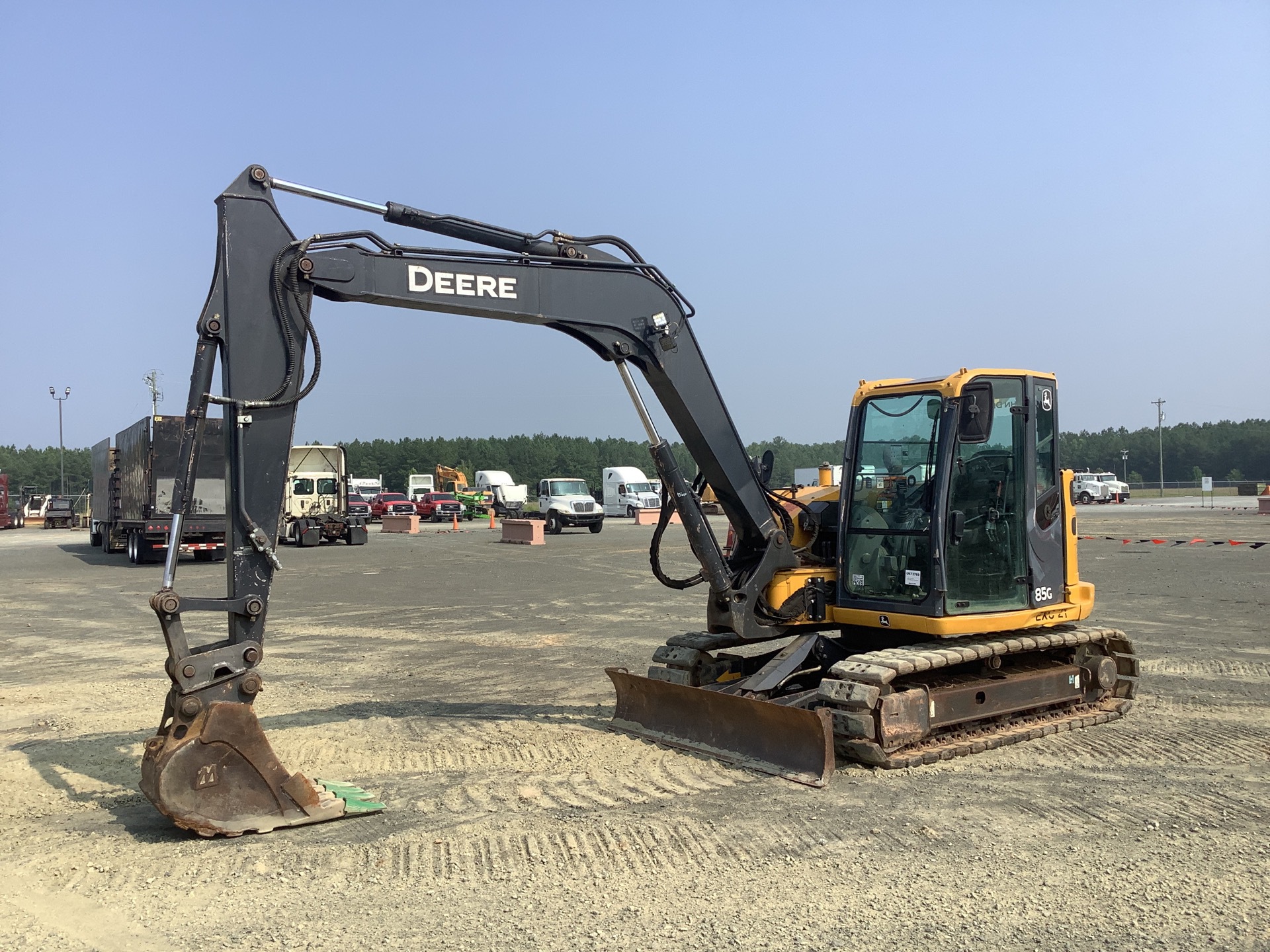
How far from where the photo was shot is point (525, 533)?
1353 inches

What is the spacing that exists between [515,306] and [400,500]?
51.0m

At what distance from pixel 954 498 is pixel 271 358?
4974 millimetres

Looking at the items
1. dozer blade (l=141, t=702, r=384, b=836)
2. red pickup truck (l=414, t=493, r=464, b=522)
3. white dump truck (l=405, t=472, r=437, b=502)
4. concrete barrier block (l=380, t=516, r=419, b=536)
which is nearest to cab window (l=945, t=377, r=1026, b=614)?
dozer blade (l=141, t=702, r=384, b=836)

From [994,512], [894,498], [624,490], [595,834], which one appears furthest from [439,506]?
[595,834]

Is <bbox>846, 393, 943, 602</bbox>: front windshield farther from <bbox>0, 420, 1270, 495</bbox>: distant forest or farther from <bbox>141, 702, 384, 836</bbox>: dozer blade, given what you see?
<bbox>0, 420, 1270, 495</bbox>: distant forest

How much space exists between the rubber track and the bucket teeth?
3378 mm

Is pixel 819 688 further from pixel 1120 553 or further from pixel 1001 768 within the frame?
pixel 1120 553

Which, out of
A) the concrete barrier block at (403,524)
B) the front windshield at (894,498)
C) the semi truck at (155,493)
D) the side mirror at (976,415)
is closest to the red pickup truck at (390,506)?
the concrete barrier block at (403,524)

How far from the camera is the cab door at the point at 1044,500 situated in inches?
332

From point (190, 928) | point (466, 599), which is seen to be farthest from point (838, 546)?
point (466, 599)

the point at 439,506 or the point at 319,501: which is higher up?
the point at 319,501

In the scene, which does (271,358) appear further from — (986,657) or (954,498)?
(986,657)

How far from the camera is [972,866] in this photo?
18.2 ft

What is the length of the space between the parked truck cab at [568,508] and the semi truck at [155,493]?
44.4 feet
